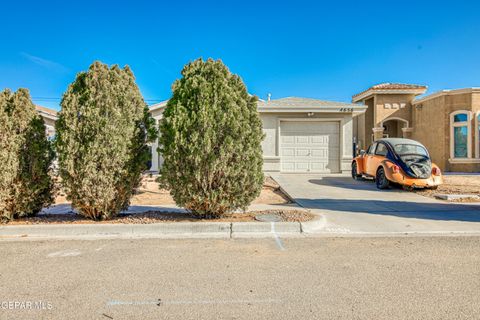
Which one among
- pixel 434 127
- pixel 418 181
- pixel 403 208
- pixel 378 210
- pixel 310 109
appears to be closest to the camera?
pixel 378 210

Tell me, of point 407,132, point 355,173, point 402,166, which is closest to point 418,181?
point 402,166

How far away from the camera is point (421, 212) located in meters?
7.30

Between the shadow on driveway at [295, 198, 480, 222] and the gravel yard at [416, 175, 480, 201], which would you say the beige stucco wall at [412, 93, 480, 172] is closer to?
the gravel yard at [416, 175, 480, 201]

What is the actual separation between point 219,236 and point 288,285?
2252 mm

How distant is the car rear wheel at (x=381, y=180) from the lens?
420 inches

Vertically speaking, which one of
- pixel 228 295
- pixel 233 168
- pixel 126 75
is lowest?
pixel 228 295

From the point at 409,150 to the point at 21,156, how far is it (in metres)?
11.4

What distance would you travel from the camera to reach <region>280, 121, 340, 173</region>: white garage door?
1454 cm

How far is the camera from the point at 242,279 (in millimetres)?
3580

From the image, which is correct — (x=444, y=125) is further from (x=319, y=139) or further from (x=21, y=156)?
(x=21, y=156)

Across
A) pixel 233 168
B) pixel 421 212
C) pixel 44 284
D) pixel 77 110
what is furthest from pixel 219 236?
pixel 421 212

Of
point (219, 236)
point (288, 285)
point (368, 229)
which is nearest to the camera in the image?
point (288, 285)

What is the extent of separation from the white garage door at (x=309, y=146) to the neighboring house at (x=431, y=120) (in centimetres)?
557

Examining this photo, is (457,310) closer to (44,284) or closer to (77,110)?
(44,284)
